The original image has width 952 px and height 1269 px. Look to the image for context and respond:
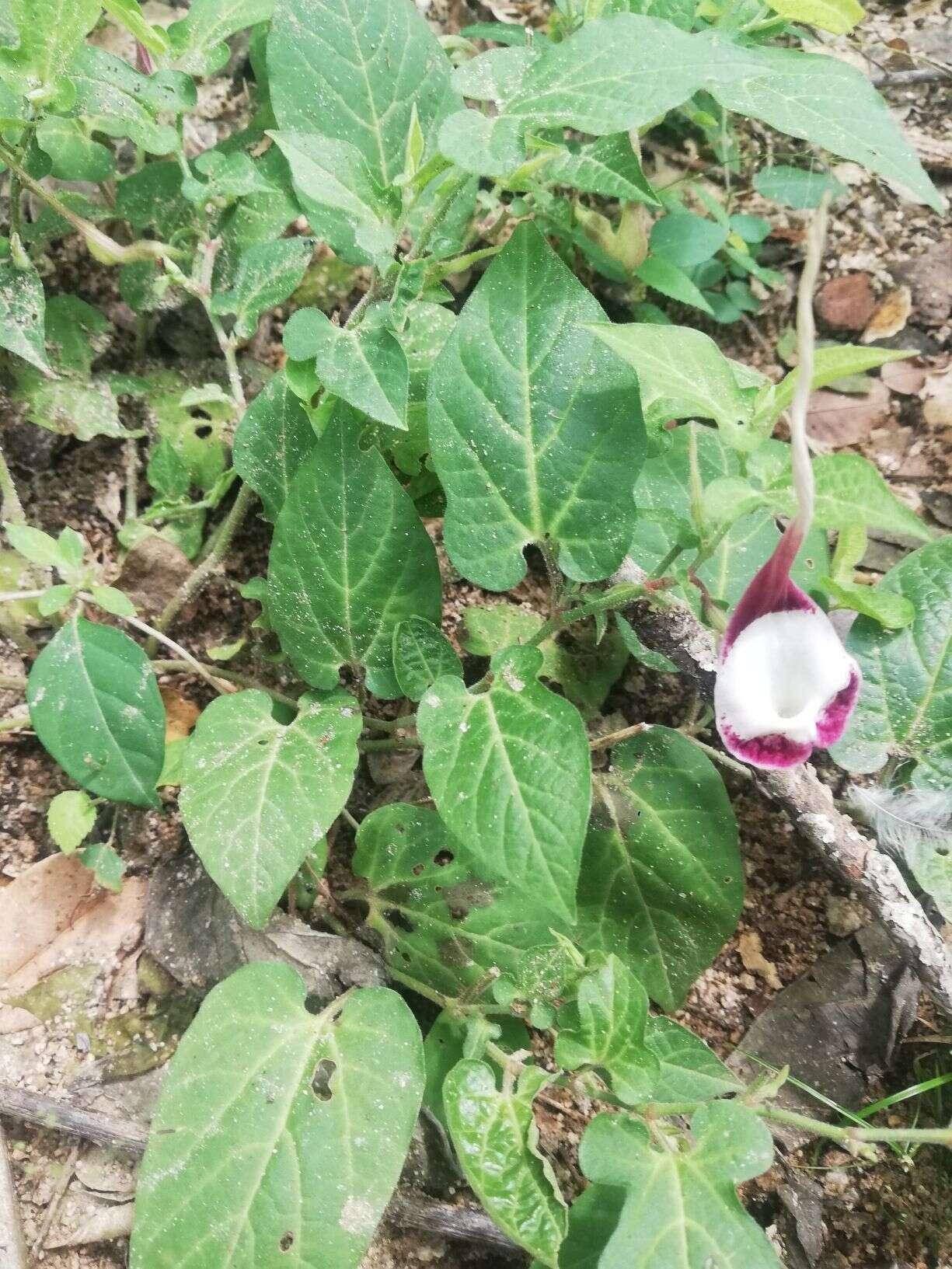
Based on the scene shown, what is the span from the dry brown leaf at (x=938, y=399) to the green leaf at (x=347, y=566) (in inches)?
44.2

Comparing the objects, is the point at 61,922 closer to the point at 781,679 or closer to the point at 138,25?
the point at 781,679

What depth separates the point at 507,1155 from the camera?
36.9 inches

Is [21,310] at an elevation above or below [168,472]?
above

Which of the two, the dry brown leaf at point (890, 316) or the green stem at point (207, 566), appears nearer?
the green stem at point (207, 566)

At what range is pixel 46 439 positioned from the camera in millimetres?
1485

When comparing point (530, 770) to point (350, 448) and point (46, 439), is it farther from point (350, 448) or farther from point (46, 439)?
point (46, 439)

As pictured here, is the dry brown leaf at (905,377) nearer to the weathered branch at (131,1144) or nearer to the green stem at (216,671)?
→ the green stem at (216,671)

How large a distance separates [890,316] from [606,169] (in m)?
0.94

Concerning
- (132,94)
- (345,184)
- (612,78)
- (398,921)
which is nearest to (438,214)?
(345,184)

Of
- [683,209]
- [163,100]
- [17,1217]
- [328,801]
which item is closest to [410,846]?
[328,801]

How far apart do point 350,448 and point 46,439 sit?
0.68 meters

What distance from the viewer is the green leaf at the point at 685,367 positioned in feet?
3.07

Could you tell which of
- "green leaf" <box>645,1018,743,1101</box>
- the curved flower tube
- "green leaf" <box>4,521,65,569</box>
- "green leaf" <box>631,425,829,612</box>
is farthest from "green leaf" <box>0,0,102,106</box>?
"green leaf" <box>645,1018,743,1101</box>

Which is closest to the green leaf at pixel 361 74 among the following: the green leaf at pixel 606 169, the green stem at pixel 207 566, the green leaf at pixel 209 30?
the green leaf at pixel 209 30
